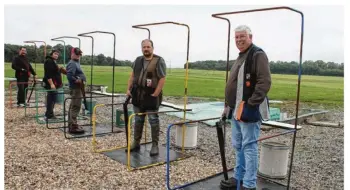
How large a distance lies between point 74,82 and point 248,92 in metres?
4.07

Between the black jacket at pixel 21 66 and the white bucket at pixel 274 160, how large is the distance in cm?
764

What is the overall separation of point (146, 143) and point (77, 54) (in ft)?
7.09

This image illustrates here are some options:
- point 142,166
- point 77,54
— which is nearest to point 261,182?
point 142,166

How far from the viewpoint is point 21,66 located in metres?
9.44

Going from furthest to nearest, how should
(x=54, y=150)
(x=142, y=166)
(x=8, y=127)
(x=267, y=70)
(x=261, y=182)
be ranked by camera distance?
(x=8, y=127) → (x=54, y=150) → (x=142, y=166) → (x=261, y=182) → (x=267, y=70)

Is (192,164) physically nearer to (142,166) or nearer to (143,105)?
(142,166)

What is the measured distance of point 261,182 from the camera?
13.4 feet

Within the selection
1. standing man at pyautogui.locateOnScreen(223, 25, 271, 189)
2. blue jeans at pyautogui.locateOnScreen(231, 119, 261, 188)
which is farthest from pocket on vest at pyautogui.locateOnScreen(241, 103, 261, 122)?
blue jeans at pyautogui.locateOnScreen(231, 119, 261, 188)

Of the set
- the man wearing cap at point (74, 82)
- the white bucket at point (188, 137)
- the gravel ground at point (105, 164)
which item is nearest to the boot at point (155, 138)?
the gravel ground at point (105, 164)

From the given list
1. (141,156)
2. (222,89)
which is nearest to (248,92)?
(141,156)

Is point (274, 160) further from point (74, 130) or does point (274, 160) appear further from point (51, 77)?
point (51, 77)

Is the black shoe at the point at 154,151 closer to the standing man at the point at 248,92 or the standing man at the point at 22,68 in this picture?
the standing man at the point at 248,92

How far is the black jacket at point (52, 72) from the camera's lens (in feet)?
24.4

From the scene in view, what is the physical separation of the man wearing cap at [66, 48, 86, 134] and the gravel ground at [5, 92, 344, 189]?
352mm
